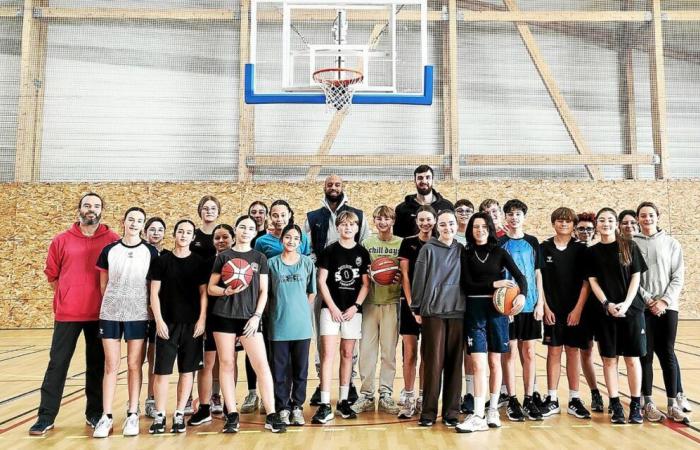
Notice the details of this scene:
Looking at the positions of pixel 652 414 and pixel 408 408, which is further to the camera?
pixel 408 408

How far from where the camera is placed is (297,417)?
162 inches

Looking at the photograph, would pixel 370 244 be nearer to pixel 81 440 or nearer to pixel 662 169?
pixel 81 440

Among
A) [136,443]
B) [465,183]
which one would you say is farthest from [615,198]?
[136,443]

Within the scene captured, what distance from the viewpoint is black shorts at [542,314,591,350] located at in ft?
14.4

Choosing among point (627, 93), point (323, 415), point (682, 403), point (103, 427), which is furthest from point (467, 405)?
point (627, 93)

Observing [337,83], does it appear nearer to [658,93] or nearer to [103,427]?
[103,427]

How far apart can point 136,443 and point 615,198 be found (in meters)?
9.96

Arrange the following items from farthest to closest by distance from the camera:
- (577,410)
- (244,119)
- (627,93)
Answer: (627,93)
(244,119)
(577,410)

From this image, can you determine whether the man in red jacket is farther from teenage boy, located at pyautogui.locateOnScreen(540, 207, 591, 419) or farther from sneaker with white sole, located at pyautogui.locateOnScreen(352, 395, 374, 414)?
teenage boy, located at pyautogui.locateOnScreen(540, 207, 591, 419)

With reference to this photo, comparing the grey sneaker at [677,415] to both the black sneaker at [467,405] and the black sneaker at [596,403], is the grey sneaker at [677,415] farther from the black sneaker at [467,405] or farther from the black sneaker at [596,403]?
the black sneaker at [467,405]

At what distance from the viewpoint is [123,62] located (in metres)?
11.4

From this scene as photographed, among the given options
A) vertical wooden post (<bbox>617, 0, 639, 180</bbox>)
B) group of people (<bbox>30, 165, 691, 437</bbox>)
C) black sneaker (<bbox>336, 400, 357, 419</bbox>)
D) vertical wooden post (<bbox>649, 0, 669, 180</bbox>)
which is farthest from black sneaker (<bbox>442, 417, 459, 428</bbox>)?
vertical wooden post (<bbox>649, 0, 669, 180</bbox>)

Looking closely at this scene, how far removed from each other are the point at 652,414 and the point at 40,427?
447 cm

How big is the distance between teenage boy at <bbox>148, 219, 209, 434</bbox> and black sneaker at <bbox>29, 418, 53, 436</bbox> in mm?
749
